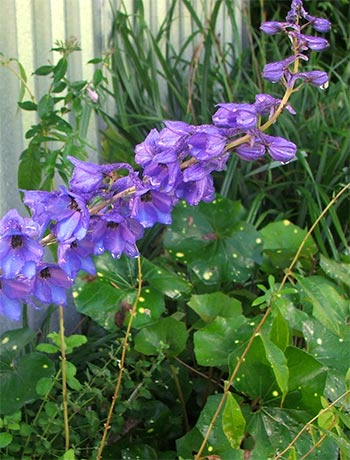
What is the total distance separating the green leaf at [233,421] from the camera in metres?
1.09

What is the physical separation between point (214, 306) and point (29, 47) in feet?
2.71

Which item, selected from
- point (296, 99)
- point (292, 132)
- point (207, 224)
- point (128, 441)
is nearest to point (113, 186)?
point (128, 441)

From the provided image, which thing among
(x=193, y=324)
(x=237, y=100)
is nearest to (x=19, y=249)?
(x=193, y=324)

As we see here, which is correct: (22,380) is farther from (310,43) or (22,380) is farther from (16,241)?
(310,43)

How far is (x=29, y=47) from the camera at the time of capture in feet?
6.15

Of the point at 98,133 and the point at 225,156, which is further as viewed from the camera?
the point at 98,133

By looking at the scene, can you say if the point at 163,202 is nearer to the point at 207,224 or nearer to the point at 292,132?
the point at 207,224

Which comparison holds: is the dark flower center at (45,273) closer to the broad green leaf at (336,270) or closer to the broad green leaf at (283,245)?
the broad green leaf at (336,270)

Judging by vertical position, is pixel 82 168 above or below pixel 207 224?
above

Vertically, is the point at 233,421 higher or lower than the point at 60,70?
lower

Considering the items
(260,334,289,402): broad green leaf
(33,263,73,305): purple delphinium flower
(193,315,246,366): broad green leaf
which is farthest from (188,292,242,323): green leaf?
(33,263,73,305): purple delphinium flower

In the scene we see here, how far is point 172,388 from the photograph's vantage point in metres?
1.71

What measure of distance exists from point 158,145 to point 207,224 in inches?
47.9

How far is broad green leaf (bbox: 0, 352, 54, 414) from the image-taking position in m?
1.51
